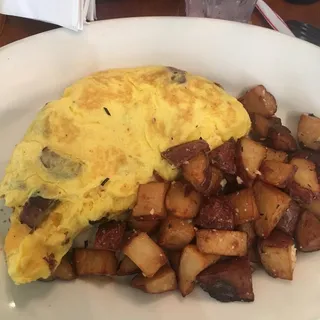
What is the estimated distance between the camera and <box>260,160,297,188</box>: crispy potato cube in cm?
107

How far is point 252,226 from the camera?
3.53 feet

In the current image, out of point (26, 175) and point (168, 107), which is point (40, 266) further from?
point (168, 107)

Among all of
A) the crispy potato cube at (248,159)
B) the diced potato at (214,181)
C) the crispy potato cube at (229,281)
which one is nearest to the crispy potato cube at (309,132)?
the crispy potato cube at (248,159)

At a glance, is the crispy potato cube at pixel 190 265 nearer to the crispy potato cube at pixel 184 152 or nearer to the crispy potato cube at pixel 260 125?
the crispy potato cube at pixel 184 152

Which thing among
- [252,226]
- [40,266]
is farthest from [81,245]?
[252,226]

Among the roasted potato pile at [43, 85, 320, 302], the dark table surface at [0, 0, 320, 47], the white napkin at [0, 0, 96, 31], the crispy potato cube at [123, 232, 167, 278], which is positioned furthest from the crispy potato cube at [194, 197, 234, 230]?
the dark table surface at [0, 0, 320, 47]

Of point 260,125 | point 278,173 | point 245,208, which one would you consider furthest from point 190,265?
point 260,125

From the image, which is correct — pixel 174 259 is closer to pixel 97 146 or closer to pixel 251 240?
pixel 251 240

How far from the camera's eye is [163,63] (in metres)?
1.25

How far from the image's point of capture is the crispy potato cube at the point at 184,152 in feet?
3.43

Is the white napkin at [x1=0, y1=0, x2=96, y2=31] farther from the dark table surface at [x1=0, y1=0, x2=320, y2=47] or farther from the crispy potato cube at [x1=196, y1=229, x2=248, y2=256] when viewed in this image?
the crispy potato cube at [x1=196, y1=229, x2=248, y2=256]

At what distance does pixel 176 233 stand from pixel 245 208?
5.7 inches

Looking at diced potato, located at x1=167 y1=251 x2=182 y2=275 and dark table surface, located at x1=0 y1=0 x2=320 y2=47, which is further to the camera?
dark table surface, located at x1=0 y1=0 x2=320 y2=47

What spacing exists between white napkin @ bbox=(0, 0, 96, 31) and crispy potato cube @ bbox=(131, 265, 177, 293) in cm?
57
